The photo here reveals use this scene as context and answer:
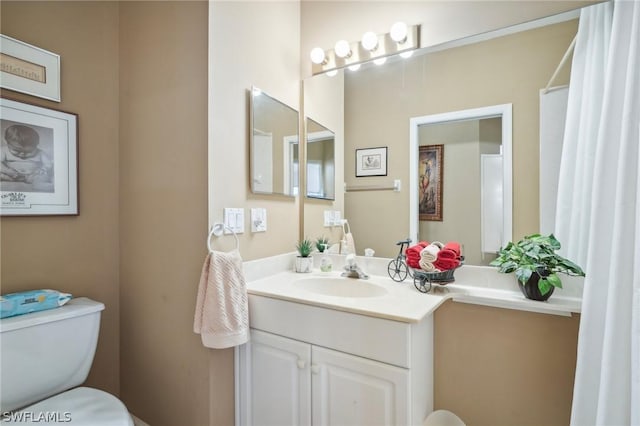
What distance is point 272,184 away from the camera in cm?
167

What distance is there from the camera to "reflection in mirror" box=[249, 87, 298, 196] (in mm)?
1543

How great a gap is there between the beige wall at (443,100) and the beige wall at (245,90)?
396mm

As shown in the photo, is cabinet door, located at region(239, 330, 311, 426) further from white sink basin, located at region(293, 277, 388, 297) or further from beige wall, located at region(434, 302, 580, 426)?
beige wall, located at region(434, 302, 580, 426)

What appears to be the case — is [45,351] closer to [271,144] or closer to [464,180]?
[271,144]

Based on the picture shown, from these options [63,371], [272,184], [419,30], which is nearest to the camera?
[63,371]

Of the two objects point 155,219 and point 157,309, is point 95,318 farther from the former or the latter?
point 155,219

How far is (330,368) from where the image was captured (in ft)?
3.76

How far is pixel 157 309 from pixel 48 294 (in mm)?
448

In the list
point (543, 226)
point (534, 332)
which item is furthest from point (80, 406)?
point (543, 226)

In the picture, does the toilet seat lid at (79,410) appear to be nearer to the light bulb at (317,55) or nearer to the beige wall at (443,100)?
the beige wall at (443,100)

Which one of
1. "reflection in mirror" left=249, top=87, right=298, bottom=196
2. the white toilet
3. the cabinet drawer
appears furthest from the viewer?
"reflection in mirror" left=249, top=87, right=298, bottom=196

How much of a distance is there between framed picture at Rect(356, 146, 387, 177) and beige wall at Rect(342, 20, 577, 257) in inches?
1.5

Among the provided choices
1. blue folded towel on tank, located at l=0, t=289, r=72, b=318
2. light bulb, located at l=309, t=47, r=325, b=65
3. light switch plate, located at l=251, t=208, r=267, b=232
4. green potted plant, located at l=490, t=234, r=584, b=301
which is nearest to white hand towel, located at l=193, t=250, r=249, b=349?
light switch plate, located at l=251, t=208, r=267, b=232

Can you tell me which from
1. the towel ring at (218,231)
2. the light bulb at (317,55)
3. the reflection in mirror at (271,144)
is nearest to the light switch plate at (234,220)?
the towel ring at (218,231)
